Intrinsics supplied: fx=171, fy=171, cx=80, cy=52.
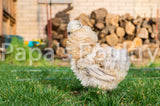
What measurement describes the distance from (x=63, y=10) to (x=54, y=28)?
0.81 m

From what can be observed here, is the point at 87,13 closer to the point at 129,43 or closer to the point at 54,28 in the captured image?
the point at 54,28

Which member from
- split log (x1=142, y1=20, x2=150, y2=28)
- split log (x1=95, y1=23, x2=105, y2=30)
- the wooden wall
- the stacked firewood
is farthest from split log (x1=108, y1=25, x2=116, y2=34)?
the wooden wall

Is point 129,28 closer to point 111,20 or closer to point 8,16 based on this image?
point 111,20

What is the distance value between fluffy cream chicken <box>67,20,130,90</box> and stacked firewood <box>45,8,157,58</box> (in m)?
4.14

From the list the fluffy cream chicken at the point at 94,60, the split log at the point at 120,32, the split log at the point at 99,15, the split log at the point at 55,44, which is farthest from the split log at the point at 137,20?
the fluffy cream chicken at the point at 94,60

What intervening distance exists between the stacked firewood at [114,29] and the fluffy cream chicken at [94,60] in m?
4.14

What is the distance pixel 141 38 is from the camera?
6.24 metres

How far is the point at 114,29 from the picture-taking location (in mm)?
6047

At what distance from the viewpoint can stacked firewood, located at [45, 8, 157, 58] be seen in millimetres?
5965

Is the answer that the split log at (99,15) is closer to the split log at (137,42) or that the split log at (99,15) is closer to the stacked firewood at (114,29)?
the stacked firewood at (114,29)

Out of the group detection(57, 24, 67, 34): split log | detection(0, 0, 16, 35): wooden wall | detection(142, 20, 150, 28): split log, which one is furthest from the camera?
detection(142, 20, 150, 28): split log

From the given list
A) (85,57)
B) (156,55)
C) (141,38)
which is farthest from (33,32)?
(85,57)

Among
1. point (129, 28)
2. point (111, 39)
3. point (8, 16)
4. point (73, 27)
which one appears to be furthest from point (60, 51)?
point (73, 27)

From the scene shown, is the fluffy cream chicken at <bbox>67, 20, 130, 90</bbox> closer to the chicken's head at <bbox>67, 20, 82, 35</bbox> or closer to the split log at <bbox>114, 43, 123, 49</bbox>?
the chicken's head at <bbox>67, 20, 82, 35</bbox>
